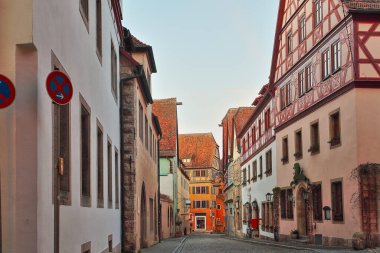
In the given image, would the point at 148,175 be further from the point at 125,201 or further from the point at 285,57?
the point at 285,57

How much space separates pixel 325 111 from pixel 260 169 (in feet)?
51.7

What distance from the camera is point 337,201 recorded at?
74.6 feet

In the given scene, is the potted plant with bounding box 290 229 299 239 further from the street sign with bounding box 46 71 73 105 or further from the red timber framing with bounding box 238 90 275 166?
the street sign with bounding box 46 71 73 105

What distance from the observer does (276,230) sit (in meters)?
31.6

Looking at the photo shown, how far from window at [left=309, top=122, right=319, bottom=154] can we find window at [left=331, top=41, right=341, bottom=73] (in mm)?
3338

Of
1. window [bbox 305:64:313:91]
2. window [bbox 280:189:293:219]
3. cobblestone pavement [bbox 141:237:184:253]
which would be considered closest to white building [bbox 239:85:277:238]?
window [bbox 280:189:293:219]

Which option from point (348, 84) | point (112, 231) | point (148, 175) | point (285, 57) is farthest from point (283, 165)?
point (112, 231)

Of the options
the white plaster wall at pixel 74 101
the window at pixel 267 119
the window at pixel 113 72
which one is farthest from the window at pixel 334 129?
the window at pixel 267 119

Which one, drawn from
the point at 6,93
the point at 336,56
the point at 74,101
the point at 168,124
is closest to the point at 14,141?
the point at 6,93

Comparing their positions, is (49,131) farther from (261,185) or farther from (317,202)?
(261,185)

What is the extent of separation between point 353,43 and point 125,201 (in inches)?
363

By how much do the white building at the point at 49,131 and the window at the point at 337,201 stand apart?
11.6m

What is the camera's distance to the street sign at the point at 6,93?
526 cm

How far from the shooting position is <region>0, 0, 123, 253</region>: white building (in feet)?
20.5
